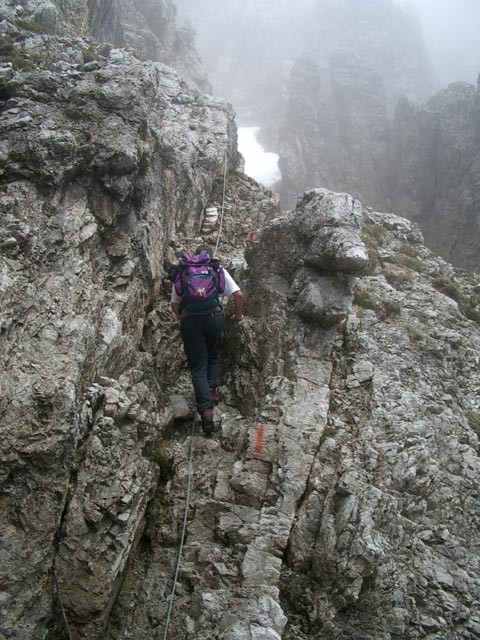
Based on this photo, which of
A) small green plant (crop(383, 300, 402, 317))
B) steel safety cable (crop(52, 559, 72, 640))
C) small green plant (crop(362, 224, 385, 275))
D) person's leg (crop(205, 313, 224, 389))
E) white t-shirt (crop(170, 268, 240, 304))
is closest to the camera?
steel safety cable (crop(52, 559, 72, 640))

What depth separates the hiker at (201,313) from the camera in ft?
28.6

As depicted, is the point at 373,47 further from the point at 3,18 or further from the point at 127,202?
the point at 127,202

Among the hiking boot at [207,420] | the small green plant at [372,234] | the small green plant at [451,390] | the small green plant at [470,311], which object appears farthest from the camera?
the small green plant at [372,234]

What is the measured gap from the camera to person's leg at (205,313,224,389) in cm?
901

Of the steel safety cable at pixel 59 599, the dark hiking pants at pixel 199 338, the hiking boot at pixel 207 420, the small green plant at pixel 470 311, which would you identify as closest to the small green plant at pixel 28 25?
the dark hiking pants at pixel 199 338

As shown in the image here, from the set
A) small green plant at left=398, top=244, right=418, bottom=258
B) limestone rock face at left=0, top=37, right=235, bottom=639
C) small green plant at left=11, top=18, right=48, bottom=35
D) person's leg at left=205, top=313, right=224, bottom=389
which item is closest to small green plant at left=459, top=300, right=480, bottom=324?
small green plant at left=398, top=244, right=418, bottom=258

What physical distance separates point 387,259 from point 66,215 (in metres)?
9.44

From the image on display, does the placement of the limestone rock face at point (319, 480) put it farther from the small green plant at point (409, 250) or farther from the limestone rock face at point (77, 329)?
the small green plant at point (409, 250)

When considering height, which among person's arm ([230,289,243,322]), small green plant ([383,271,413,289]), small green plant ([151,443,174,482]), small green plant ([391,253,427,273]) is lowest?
small green plant ([151,443,174,482])

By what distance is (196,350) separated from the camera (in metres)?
8.99

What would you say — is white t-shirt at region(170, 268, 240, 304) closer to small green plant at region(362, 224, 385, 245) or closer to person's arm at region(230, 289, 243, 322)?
person's arm at region(230, 289, 243, 322)

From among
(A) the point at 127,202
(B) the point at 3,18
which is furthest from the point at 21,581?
(B) the point at 3,18

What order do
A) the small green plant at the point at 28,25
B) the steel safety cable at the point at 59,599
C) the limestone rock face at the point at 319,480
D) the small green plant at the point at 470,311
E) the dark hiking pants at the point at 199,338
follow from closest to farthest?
the steel safety cable at the point at 59,599, the limestone rock face at the point at 319,480, the dark hiking pants at the point at 199,338, the small green plant at the point at 470,311, the small green plant at the point at 28,25

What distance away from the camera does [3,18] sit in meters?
14.3
